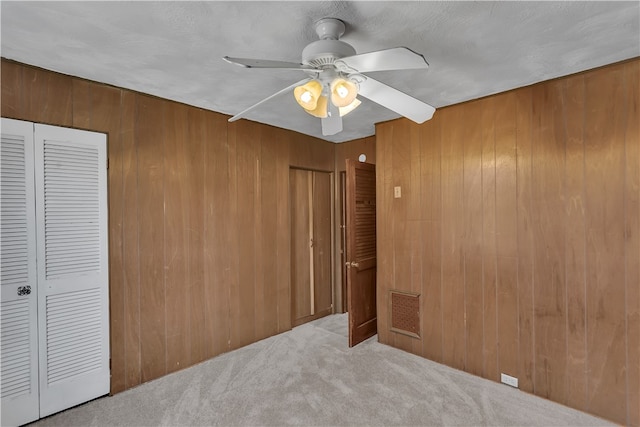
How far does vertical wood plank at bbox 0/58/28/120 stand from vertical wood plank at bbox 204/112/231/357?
129cm

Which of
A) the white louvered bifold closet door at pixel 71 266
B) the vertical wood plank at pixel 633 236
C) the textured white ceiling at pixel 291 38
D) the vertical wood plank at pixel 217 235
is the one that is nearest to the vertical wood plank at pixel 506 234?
the textured white ceiling at pixel 291 38

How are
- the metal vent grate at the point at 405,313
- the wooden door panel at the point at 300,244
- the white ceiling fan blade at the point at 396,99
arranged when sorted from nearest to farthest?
1. the white ceiling fan blade at the point at 396,99
2. the metal vent grate at the point at 405,313
3. the wooden door panel at the point at 300,244

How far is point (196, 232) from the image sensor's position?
2984 mm

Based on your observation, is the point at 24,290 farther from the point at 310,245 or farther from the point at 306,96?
the point at 310,245

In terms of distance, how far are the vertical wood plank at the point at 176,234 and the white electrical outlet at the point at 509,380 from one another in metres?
2.69

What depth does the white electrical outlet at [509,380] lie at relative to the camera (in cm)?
254

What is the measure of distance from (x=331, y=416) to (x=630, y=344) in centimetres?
202

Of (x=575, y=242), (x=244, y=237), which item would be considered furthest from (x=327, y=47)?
(x=244, y=237)

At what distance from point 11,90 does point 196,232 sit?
5.17 feet

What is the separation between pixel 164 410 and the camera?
228 centimetres

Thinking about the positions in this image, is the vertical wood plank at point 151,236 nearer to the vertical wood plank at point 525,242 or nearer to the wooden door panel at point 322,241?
the wooden door panel at point 322,241

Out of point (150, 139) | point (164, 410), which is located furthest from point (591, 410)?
point (150, 139)

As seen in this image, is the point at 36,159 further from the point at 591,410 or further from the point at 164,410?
the point at 591,410

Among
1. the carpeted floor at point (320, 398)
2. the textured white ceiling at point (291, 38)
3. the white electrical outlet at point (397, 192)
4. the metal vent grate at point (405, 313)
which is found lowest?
the carpeted floor at point (320, 398)
